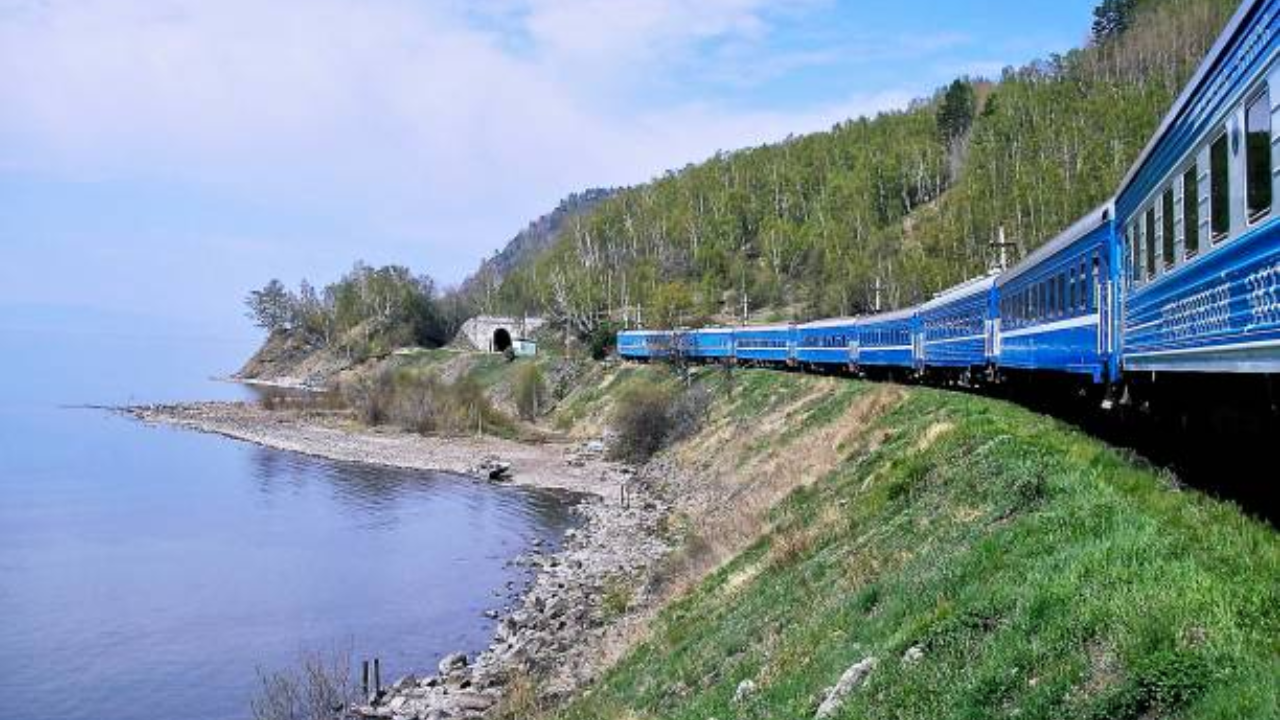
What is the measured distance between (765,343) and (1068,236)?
158 feet

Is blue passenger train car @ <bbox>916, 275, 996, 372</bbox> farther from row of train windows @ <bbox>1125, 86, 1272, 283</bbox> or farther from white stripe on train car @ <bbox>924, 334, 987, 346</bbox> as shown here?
row of train windows @ <bbox>1125, 86, 1272, 283</bbox>

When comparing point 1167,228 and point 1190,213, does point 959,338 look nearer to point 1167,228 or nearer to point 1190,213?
point 1167,228

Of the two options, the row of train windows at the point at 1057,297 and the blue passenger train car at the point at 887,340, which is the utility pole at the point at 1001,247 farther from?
the row of train windows at the point at 1057,297

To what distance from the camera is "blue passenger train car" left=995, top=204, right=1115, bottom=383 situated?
17.4m

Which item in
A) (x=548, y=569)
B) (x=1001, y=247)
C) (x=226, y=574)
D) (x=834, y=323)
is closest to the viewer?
(x=548, y=569)

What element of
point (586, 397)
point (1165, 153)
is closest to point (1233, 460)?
point (1165, 153)

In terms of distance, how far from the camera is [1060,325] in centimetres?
2044

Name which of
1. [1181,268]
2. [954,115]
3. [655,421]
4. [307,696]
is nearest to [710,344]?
[655,421]

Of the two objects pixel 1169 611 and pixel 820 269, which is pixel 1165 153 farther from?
pixel 820 269

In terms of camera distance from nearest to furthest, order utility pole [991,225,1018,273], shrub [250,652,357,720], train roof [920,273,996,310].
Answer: shrub [250,652,357,720] < train roof [920,273,996,310] < utility pole [991,225,1018,273]

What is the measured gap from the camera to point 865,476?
23766 mm

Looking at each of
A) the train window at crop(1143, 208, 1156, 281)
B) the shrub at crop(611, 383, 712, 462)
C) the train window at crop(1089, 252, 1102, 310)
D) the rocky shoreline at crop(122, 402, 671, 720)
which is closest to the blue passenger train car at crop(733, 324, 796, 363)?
the shrub at crop(611, 383, 712, 462)

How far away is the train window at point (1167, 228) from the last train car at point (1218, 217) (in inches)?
0.5

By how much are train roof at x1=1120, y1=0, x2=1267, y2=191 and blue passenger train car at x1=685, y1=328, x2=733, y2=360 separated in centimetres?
6141
